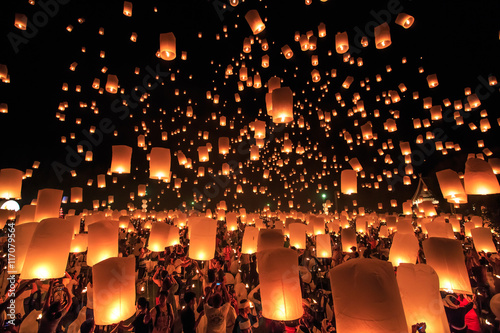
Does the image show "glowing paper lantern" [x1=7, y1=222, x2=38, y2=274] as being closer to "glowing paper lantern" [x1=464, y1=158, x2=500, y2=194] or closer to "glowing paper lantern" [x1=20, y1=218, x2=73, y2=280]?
"glowing paper lantern" [x1=20, y1=218, x2=73, y2=280]

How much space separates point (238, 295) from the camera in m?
5.07

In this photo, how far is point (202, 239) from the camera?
482 cm

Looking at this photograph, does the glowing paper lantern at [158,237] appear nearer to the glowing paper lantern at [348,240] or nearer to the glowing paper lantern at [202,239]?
the glowing paper lantern at [202,239]

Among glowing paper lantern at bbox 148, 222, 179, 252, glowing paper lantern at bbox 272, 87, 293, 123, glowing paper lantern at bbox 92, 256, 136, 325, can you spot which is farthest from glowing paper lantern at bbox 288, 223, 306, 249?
glowing paper lantern at bbox 92, 256, 136, 325

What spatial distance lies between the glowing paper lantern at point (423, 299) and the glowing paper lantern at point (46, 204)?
5.94 meters

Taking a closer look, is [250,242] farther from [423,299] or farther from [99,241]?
[423,299]

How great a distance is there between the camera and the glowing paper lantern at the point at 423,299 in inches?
103

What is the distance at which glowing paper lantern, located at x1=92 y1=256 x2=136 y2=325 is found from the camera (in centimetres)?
290

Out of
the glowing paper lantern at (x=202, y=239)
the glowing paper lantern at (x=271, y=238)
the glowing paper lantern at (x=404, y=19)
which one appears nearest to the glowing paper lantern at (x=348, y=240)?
the glowing paper lantern at (x=271, y=238)

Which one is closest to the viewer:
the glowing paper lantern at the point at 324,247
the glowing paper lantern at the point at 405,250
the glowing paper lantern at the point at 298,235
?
the glowing paper lantern at the point at 405,250

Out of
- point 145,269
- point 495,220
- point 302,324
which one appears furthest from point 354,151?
point 302,324

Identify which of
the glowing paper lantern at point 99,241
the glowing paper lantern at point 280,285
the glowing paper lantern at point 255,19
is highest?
the glowing paper lantern at point 255,19

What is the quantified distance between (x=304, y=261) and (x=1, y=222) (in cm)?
1029

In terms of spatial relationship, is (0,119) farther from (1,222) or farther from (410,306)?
(410,306)
